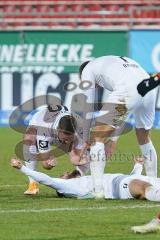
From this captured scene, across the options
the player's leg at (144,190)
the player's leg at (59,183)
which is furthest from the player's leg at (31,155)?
the player's leg at (144,190)

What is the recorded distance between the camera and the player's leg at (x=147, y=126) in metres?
10.8

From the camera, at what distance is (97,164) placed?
1015 centimetres

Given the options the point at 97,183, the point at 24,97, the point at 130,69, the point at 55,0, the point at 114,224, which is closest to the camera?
the point at 114,224

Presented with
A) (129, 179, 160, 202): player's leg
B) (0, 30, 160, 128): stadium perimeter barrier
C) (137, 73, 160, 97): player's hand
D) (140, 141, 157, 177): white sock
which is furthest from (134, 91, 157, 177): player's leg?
(0, 30, 160, 128): stadium perimeter barrier

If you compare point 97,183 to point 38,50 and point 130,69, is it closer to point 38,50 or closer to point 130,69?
point 130,69

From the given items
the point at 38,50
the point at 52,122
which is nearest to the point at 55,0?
the point at 38,50

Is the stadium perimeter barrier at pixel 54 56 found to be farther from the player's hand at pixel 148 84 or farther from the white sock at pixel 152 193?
the white sock at pixel 152 193

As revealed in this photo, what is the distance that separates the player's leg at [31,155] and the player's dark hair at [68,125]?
542mm

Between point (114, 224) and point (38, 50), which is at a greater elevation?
point (114, 224)

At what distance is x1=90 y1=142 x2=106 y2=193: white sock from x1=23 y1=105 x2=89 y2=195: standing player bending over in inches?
18.5

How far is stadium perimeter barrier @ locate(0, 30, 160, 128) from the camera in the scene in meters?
22.0

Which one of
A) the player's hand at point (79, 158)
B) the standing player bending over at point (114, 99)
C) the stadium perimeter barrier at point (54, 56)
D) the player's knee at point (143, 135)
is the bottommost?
the stadium perimeter barrier at point (54, 56)

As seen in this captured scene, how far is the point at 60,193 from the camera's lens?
10258 millimetres

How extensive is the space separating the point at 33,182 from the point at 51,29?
12.1 m
